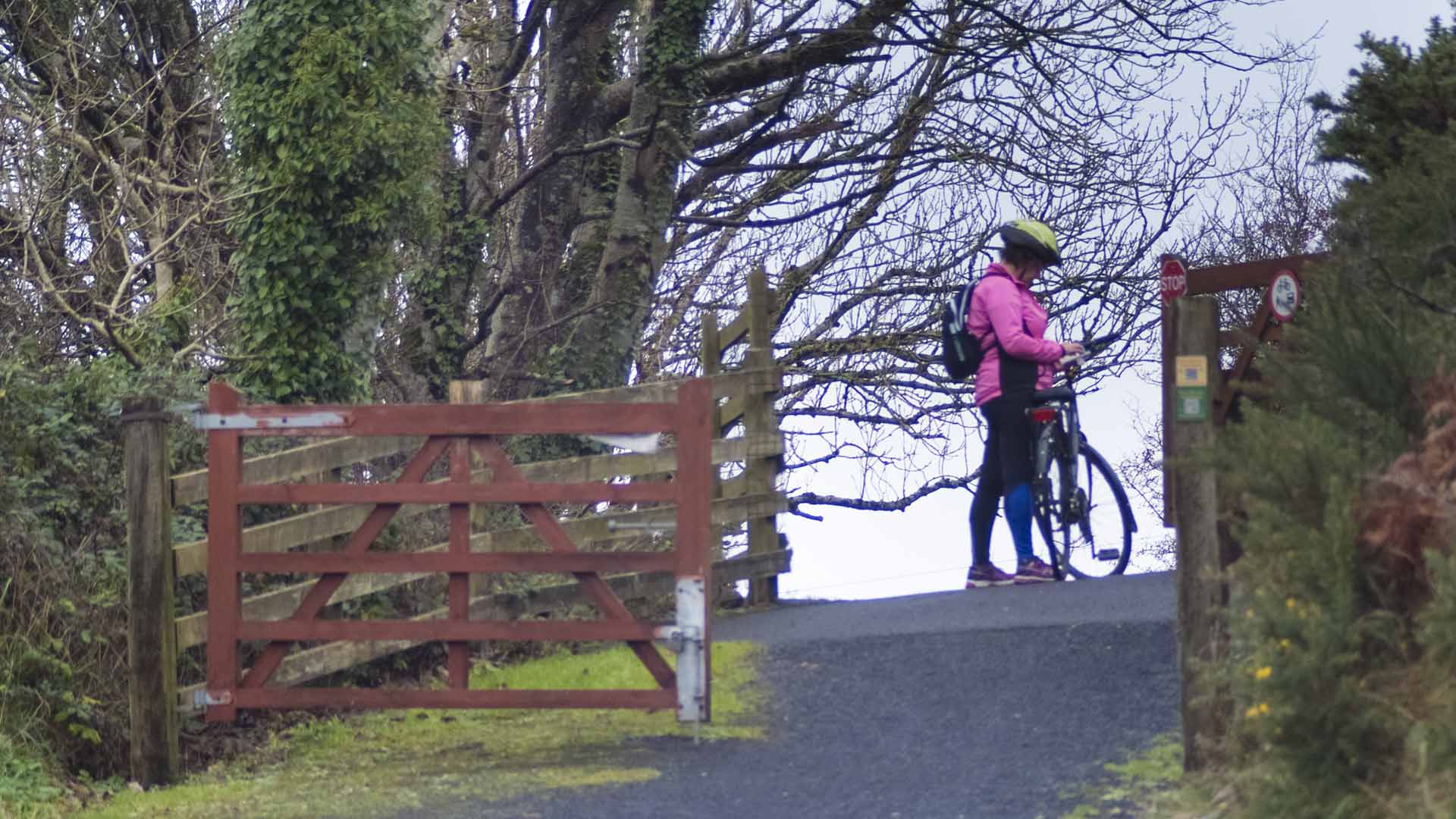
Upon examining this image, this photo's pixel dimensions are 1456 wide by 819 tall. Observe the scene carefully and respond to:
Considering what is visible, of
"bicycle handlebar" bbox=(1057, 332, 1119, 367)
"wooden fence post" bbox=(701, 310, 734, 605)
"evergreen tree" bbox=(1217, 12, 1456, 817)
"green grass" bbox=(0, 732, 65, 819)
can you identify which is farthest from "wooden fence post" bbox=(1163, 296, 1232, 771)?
"bicycle handlebar" bbox=(1057, 332, 1119, 367)

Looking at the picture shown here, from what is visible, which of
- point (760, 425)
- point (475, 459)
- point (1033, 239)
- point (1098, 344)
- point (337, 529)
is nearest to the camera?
point (337, 529)

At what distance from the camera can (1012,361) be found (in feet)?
34.1

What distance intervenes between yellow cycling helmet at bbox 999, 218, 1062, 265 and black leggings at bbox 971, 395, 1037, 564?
32.9 inches

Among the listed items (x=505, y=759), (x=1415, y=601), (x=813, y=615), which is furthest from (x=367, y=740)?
(x=1415, y=601)

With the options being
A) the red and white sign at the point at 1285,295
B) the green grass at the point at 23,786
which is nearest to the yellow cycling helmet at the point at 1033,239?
the red and white sign at the point at 1285,295

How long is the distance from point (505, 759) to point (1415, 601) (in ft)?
13.9

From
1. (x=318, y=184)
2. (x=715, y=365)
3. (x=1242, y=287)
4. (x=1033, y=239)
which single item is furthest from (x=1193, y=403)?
(x=318, y=184)

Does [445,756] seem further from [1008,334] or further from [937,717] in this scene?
[1008,334]

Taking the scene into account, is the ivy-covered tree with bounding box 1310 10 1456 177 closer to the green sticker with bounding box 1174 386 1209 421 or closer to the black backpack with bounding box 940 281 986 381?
the green sticker with bounding box 1174 386 1209 421

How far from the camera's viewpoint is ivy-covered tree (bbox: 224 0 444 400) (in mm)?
11695

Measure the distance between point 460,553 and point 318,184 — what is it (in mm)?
4812

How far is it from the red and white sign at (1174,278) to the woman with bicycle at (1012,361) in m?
0.74

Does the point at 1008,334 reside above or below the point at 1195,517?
above

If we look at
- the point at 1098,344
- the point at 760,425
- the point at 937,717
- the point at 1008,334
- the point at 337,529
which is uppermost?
the point at 1098,344
